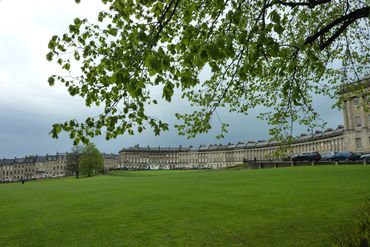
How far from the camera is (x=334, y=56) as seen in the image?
701 inches

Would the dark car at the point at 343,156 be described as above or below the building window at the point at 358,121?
below

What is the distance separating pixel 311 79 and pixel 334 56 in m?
3.01

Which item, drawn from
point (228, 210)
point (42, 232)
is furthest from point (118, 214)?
point (228, 210)

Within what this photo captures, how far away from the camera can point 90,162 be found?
385 feet

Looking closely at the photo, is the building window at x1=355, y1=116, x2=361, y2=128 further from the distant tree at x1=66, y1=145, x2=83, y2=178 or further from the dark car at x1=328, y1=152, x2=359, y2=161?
the distant tree at x1=66, y1=145, x2=83, y2=178

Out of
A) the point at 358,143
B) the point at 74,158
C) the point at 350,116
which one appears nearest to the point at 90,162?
the point at 74,158

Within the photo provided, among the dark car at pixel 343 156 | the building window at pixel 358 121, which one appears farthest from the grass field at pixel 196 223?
the building window at pixel 358 121

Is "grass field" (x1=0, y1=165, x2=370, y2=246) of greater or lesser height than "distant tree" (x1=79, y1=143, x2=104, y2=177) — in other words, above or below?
below

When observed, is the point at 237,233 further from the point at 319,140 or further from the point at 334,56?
the point at 319,140

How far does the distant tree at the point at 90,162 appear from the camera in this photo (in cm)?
11688

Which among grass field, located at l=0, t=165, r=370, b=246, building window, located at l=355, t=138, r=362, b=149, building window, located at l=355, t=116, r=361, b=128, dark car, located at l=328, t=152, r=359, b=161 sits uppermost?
building window, located at l=355, t=116, r=361, b=128

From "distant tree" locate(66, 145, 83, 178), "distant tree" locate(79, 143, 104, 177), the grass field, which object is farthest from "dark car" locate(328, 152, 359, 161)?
"distant tree" locate(66, 145, 83, 178)

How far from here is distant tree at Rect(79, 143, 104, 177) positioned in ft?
383

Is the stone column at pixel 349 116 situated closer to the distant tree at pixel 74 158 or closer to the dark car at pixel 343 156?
the dark car at pixel 343 156
